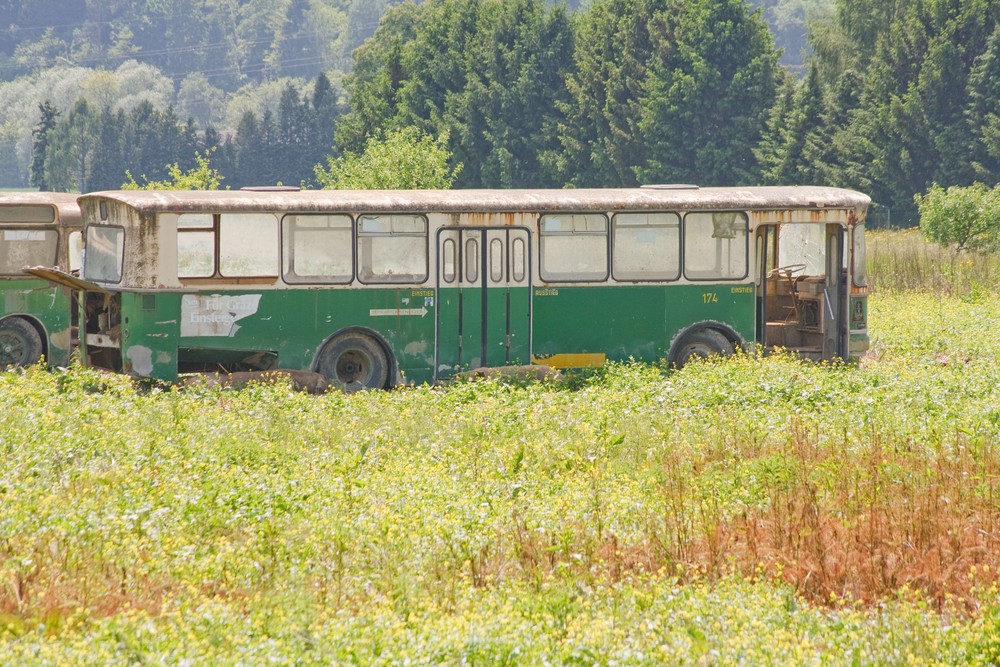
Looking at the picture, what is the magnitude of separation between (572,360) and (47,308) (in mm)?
7591

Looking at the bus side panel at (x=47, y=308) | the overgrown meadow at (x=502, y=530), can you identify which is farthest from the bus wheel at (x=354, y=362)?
the bus side panel at (x=47, y=308)

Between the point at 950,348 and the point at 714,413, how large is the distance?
8.73 meters

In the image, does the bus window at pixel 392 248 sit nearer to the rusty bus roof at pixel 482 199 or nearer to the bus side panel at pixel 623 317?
the rusty bus roof at pixel 482 199

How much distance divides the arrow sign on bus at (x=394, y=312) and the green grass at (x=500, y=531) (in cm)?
325

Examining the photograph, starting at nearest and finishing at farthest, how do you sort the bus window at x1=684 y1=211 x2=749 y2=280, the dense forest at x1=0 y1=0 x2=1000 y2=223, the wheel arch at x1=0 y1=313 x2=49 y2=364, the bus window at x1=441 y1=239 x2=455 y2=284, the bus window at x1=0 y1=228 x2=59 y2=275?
1. the bus window at x1=441 y1=239 x2=455 y2=284
2. the bus window at x1=684 y1=211 x2=749 y2=280
3. the wheel arch at x1=0 y1=313 x2=49 y2=364
4. the bus window at x1=0 y1=228 x2=59 y2=275
5. the dense forest at x1=0 y1=0 x2=1000 y2=223

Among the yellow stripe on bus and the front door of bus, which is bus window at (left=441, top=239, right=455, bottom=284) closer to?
the front door of bus

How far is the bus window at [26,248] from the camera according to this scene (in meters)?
20.9

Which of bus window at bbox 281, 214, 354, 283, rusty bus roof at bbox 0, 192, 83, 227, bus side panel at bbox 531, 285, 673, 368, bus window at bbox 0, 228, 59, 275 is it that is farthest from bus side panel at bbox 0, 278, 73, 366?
bus side panel at bbox 531, 285, 673, 368

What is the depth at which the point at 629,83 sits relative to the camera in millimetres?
72188

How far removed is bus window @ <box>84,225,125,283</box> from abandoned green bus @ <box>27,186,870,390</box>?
0.09 feet

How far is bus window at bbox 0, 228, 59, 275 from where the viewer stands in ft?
68.4

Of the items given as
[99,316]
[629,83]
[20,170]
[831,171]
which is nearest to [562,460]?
[99,316]

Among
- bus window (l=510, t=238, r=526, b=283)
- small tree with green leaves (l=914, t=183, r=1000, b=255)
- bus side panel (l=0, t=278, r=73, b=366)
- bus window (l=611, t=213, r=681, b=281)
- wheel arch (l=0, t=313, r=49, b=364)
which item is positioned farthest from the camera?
small tree with green leaves (l=914, t=183, r=1000, b=255)

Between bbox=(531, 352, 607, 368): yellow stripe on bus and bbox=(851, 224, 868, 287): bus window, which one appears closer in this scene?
bbox=(531, 352, 607, 368): yellow stripe on bus
